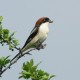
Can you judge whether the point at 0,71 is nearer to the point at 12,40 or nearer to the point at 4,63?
the point at 4,63

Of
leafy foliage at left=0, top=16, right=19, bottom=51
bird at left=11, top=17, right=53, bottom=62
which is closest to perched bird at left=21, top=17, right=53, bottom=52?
bird at left=11, top=17, right=53, bottom=62

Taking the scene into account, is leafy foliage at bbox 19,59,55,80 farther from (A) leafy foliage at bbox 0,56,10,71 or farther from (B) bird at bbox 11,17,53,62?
(B) bird at bbox 11,17,53,62

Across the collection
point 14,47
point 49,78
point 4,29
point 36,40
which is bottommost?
point 49,78

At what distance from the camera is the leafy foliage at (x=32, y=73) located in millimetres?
7154

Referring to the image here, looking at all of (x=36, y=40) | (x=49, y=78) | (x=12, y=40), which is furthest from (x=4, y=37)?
(x=36, y=40)

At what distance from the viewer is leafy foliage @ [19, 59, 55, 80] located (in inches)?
282

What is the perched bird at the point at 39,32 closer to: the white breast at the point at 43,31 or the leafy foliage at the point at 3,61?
the white breast at the point at 43,31

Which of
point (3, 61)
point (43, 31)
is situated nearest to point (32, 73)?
point (3, 61)

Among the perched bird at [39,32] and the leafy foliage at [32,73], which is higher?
the perched bird at [39,32]

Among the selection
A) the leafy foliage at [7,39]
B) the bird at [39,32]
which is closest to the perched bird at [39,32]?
the bird at [39,32]

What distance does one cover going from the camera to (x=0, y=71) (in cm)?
721

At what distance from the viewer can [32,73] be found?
24.2 ft

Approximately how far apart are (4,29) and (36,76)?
1330mm

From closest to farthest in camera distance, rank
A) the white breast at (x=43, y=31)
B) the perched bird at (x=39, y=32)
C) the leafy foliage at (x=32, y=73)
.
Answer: the leafy foliage at (x=32, y=73) → the perched bird at (x=39, y=32) → the white breast at (x=43, y=31)
